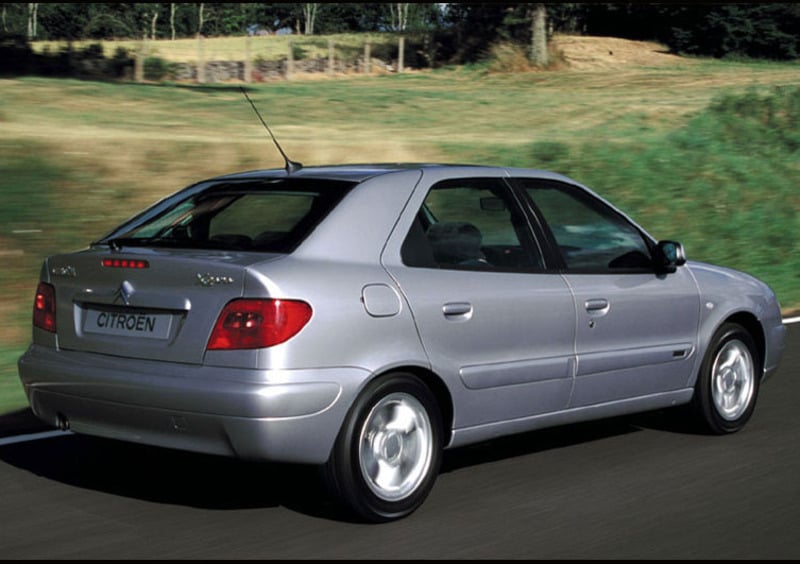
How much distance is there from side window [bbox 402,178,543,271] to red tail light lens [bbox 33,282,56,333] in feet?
5.40

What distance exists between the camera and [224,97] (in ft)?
94.0

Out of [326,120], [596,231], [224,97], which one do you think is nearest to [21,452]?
[596,231]

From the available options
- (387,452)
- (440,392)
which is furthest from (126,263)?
(440,392)

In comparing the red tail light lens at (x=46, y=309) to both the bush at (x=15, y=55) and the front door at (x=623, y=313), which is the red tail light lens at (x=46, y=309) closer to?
the front door at (x=623, y=313)

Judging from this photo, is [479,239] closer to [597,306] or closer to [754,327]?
[597,306]

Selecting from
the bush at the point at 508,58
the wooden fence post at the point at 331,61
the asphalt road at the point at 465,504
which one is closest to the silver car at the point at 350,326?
the asphalt road at the point at 465,504

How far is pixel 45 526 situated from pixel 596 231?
14.7 feet

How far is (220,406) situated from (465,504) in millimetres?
1337

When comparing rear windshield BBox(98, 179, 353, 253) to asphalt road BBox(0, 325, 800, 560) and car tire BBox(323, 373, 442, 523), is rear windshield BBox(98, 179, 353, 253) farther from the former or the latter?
asphalt road BBox(0, 325, 800, 560)

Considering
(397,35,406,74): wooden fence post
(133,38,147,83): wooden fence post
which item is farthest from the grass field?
(397,35,406,74): wooden fence post

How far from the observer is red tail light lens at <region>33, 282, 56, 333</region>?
650 centimetres

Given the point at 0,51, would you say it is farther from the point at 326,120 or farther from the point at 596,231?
the point at 596,231

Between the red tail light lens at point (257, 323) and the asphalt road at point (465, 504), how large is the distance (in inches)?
32.0

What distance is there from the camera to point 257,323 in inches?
226
